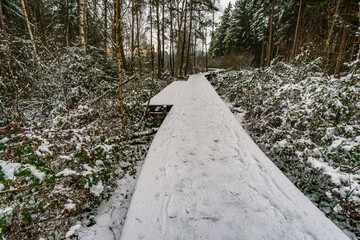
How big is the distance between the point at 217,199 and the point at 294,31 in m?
16.5

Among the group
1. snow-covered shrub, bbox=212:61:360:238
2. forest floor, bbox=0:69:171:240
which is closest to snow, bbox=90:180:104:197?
forest floor, bbox=0:69:171:240

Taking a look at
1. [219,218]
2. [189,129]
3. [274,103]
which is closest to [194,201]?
[219,218]

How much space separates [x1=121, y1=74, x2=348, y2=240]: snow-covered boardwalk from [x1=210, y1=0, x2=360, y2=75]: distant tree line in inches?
98.4

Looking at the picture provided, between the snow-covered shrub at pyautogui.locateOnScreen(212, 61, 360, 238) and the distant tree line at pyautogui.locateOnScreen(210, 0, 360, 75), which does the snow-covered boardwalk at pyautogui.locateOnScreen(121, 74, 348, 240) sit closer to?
the snow-covered shrub at pyautogui.locateOnScreen(212, 61, 360, 238)

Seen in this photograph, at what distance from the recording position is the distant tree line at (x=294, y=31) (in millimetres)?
4523

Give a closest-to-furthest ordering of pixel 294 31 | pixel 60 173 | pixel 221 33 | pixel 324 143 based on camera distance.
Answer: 1. pixel 60 173
2. pixel 324 143
3. pixel 294 31
4. pixel 221 33

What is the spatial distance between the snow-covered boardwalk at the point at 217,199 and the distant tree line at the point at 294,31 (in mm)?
2499

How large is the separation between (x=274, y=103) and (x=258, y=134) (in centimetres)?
98

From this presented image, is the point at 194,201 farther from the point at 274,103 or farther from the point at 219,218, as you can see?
the point at 274,103

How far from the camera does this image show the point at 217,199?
167 centimetres

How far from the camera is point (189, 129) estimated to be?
137 inches

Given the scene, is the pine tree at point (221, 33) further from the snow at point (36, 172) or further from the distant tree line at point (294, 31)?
the snow at point (36, 172)

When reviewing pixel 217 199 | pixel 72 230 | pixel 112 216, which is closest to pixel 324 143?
pixel 217 199

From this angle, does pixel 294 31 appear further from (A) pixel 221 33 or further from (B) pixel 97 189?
(A) pixel 221 33
